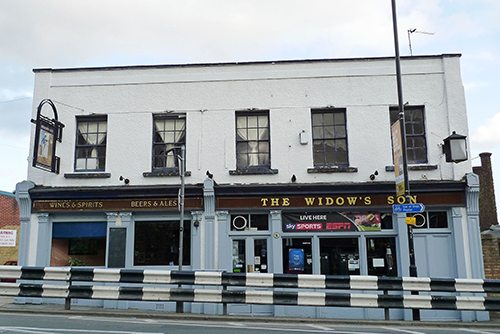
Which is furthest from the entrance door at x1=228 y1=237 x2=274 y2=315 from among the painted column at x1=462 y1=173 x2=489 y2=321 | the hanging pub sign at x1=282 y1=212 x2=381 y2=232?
the painted column at x1=462 y1=173 x2=489 y2=321

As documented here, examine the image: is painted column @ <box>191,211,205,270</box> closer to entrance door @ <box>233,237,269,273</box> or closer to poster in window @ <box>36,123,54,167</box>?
entrance door @ <box>233,237,269,273</box>

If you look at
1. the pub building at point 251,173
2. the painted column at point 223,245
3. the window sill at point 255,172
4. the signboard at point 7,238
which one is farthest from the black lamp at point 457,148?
the signboard at point 7,238

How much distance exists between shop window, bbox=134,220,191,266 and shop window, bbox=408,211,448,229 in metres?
7.12

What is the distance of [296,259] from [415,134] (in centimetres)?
545

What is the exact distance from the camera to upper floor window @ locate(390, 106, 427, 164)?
557 inches

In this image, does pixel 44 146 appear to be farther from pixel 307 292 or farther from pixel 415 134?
pixel 415 134

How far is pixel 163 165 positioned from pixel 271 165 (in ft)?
11.5

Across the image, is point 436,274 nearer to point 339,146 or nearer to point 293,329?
point 339,146

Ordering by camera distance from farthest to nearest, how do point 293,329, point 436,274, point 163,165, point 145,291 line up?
point 163,165
point 436,274
point 145,291
point 293,329

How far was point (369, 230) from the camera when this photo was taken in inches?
542

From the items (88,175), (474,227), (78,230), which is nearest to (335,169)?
(474,227)

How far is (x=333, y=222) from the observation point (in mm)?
13828

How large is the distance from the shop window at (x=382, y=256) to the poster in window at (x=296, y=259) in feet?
6.69

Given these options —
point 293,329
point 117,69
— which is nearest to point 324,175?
point 293,329
